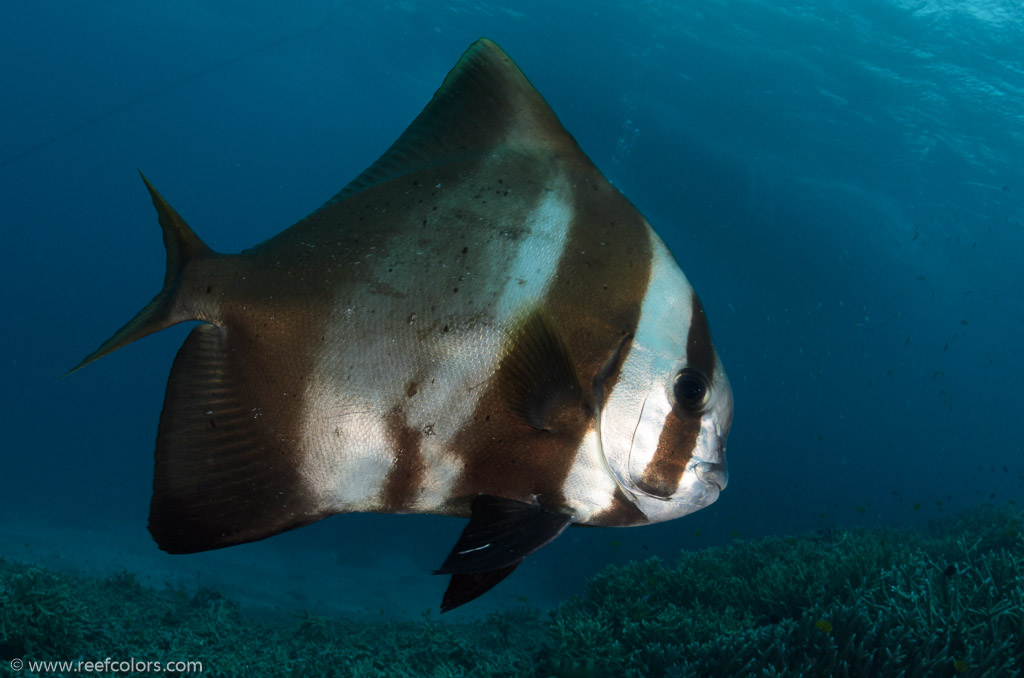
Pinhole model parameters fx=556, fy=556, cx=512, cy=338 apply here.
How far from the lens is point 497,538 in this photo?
3.80 feet

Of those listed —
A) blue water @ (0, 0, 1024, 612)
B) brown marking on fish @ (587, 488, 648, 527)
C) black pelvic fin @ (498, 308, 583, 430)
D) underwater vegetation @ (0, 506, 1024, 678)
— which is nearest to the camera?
black pelvic fin @ (498, 308, 583, 430)

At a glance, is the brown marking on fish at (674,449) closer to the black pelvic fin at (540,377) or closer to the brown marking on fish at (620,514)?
the brown marking on fish at (620,514)

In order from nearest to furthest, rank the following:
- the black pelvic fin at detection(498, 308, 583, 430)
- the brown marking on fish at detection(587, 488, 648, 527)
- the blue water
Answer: the black pelvic fin at detection(498, 308, 583, 430)
the brown marking on fish at detection(587, 488, 648, 527)
the blue water

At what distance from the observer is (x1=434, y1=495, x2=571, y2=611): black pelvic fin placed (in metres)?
1.11

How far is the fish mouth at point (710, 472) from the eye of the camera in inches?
49.0

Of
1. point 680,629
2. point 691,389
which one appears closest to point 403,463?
point 691,389

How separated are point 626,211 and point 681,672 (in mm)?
3443

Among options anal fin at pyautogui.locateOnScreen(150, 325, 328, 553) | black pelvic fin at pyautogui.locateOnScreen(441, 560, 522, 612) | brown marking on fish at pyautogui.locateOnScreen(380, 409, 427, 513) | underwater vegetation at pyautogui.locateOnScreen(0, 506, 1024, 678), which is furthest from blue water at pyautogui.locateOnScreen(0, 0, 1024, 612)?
anal fin at pyautogui.locateOnScreen(150, 325, 328, 553)

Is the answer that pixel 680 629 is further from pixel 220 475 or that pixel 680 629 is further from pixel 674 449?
pixel 220 475

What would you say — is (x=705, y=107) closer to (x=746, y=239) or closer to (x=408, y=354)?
(x=746, y=239)

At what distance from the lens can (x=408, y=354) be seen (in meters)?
1.16

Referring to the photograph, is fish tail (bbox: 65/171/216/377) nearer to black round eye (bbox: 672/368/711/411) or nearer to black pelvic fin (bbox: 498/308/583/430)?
black pelvic fin (bbox: 498/308/583/430)

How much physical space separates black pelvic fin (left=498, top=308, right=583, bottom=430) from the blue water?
420 inches

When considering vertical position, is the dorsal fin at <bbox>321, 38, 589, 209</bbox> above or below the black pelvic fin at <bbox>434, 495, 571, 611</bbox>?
above
